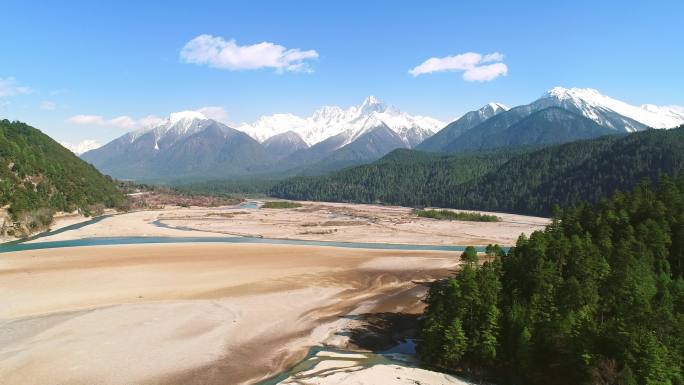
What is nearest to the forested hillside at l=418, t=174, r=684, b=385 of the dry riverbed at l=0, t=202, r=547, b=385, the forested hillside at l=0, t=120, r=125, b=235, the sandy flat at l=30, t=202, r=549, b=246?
the dry riverbed at l=0, t=202, r=547, b=385

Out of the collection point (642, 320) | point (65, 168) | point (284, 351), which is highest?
point (65, 168)

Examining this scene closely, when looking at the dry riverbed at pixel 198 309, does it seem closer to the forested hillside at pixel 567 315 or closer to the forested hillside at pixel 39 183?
the forested hillside at pixel 567 315

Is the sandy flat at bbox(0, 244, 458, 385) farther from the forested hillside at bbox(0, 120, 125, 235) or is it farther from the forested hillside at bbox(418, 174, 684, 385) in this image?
the forested hillside at bbox(0, 120, 125, 235)

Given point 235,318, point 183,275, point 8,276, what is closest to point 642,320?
point 235,318

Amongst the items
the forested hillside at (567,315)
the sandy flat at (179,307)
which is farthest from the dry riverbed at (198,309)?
the forested hillside at (567,315)

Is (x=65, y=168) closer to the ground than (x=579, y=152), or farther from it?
closer to the ground

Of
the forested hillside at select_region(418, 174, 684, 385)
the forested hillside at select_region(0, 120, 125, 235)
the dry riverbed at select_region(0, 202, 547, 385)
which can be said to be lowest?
the dry riverbed at select_region(0, 202, 547, 385)

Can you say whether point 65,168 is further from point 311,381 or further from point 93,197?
point 311,381
